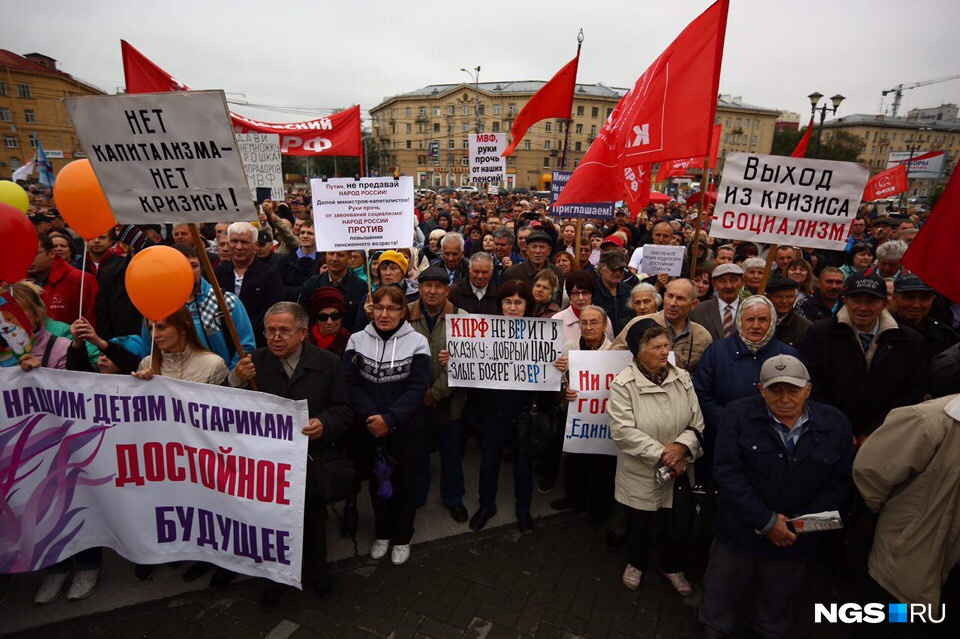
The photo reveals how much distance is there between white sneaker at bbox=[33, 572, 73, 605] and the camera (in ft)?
11.6

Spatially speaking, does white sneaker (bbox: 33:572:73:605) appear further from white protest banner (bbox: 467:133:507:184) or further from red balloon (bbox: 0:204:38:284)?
white protest banner (bbox: 467:133:507:184)

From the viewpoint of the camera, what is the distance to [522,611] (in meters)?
3.47

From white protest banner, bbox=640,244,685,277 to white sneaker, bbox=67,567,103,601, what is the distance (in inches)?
264

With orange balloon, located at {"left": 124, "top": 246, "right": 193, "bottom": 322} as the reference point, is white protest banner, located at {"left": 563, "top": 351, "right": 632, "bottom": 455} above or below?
below

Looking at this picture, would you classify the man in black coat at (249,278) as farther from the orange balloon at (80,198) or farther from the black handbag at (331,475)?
the black handbag at (331,475)

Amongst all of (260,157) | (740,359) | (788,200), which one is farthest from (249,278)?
(260,157)

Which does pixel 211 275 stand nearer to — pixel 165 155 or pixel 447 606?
pixel 165 155

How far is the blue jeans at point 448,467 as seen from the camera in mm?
4547

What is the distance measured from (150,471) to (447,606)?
2347mm

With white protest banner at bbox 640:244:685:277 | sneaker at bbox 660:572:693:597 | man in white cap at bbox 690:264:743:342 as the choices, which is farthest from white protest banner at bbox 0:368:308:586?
white protest banner at bbox 640:244:685:277

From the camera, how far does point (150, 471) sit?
3430 millimetres

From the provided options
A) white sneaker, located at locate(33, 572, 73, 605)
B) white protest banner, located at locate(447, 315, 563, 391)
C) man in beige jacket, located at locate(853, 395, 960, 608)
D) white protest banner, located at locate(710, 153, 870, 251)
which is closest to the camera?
man in beige jacket, located at locate(853, 395, 960, 608)

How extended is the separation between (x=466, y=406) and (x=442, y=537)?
3.88ft

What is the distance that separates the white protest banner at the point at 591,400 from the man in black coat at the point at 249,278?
11.6 feet
